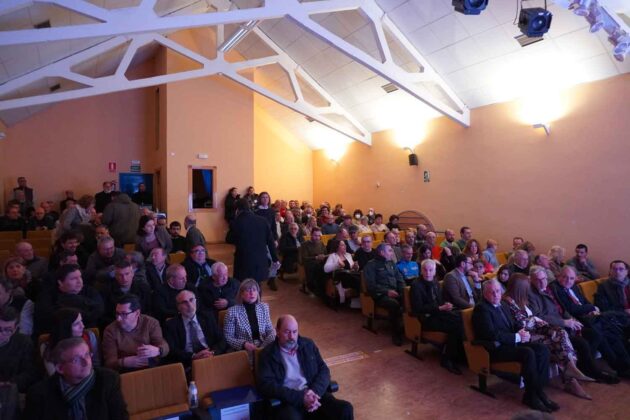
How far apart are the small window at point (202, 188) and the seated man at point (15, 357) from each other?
646cm

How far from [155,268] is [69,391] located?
1993 millimetres

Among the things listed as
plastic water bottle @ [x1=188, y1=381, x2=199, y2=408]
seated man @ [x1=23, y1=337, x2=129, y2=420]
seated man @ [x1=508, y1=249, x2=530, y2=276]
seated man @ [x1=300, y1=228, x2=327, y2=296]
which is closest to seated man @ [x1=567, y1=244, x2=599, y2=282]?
seated man @ [x1=508, y1=249, x2=530, y2=276]

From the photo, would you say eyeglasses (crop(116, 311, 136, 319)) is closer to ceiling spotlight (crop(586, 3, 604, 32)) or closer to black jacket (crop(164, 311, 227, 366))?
black jacket (crop(164, 311, 227, 366))

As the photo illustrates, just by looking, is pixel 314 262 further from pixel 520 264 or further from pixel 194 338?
pixel 194 338

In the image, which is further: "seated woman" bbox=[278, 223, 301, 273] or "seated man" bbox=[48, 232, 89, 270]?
"seated woman" bbox=[278, 223, 301, 273]

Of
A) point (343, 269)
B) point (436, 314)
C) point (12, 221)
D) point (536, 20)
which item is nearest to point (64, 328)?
point (436, 314)

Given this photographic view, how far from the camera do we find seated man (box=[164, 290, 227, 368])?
9.27 ft

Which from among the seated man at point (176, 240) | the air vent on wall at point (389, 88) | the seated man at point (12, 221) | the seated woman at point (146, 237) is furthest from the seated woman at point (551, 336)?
the seated man at point (12, 221)

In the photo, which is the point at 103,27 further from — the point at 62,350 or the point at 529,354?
the point at 529,354

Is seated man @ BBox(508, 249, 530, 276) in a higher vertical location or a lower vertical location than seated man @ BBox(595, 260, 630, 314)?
higher

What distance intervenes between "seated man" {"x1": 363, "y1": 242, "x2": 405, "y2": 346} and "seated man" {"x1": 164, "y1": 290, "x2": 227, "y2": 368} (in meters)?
2.09

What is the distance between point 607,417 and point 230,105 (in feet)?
A: 27.4

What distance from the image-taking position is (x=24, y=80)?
5.72 metres

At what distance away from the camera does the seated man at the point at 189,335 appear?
2826 mm
